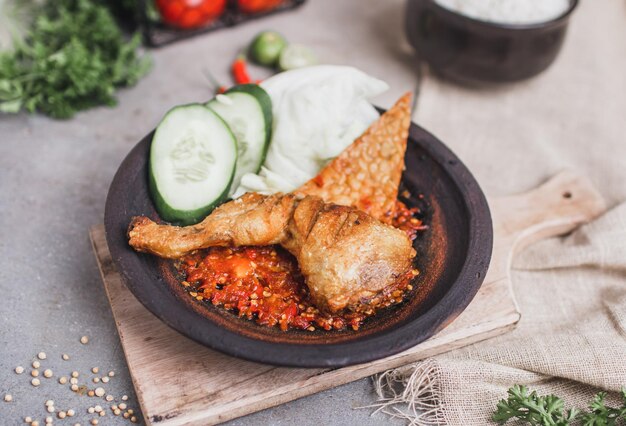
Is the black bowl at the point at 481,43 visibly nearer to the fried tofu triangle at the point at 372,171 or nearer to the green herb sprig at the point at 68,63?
the fried tofu triangle at the point at 372,171

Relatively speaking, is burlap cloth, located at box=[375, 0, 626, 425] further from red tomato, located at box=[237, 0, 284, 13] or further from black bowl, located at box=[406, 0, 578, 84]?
red tomato, located at box=[237, 0, 284, 13]

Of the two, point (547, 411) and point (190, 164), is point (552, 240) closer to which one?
point (547, 411)

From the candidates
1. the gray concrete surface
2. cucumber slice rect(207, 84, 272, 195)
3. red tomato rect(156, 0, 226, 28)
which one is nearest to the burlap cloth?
the gray concrete surface

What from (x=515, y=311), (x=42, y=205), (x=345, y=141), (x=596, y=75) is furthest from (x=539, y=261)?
(x=42, y=205)

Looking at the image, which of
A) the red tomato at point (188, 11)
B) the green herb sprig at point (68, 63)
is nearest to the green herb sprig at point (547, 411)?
the green herb sprig at point (68, 63)

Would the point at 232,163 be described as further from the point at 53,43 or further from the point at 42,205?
the point at 53,43

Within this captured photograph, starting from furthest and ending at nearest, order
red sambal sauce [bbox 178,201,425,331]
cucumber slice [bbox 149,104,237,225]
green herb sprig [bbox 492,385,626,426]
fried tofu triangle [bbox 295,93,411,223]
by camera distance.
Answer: fried tofu triangle [bbox 295,93,411,223]
cucumber slice [bbox 149,104,237,225]
red sambal sauce [bbox 178,201,425,331]
green herb sprig [bbox 492,385,626,426]

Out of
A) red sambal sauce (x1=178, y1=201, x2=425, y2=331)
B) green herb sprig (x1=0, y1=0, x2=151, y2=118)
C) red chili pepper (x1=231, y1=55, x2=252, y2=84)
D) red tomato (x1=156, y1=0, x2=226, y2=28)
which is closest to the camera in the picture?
red sambal sauce (x1=178, y1=201, x2=425, y2=331)
